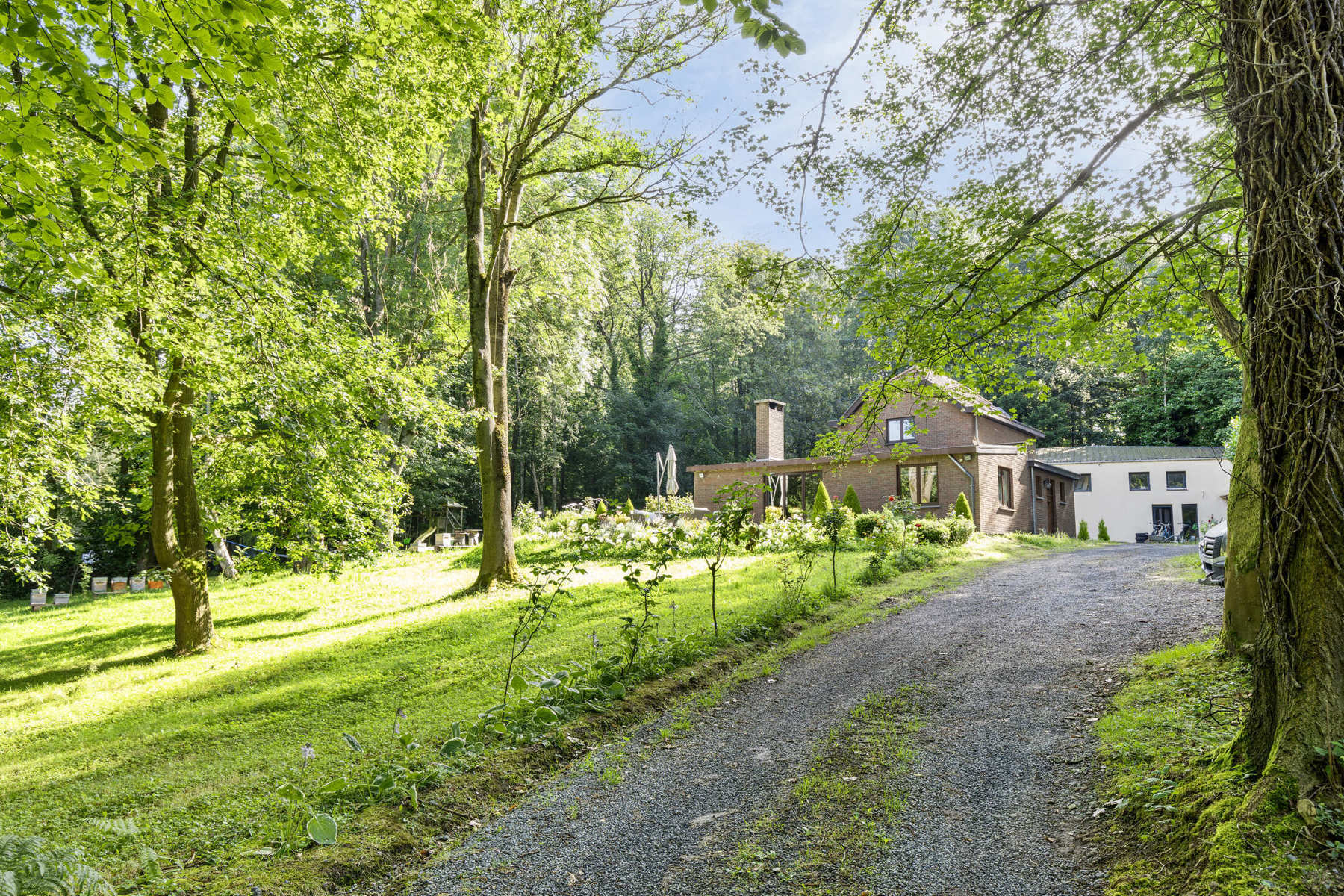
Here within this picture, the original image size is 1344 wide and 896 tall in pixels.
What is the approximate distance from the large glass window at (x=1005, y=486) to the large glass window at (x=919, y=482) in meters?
2.43

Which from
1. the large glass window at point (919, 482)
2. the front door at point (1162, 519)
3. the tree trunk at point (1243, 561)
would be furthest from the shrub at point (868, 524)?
the front door at point (1162, 519)

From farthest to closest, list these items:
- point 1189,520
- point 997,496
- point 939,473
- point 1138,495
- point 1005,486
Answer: point 1138,495 → point 1189,520 → point 1005,486 → point 997,496 → point 939,473

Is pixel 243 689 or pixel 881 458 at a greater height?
pixel 881 458

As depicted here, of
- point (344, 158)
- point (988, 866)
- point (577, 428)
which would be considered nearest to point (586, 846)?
point (988, 866)

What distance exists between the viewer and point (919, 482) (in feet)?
79.5

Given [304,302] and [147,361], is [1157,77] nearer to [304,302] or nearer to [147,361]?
[304,302]

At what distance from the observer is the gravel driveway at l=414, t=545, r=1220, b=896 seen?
10.4 ft

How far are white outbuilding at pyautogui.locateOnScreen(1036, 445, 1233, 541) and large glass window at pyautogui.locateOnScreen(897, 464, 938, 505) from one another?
38.3 ft

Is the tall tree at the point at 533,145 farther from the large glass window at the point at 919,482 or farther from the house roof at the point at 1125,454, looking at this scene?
the house roof at the point at 1125,454

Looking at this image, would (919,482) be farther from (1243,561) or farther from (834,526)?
(1243,561)

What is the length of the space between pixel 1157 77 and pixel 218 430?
12.8 m

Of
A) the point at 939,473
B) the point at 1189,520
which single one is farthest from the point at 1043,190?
the point at 1189,520

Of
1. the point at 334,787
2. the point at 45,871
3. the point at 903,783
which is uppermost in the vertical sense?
the point at 45,871

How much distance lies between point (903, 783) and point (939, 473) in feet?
68.4
